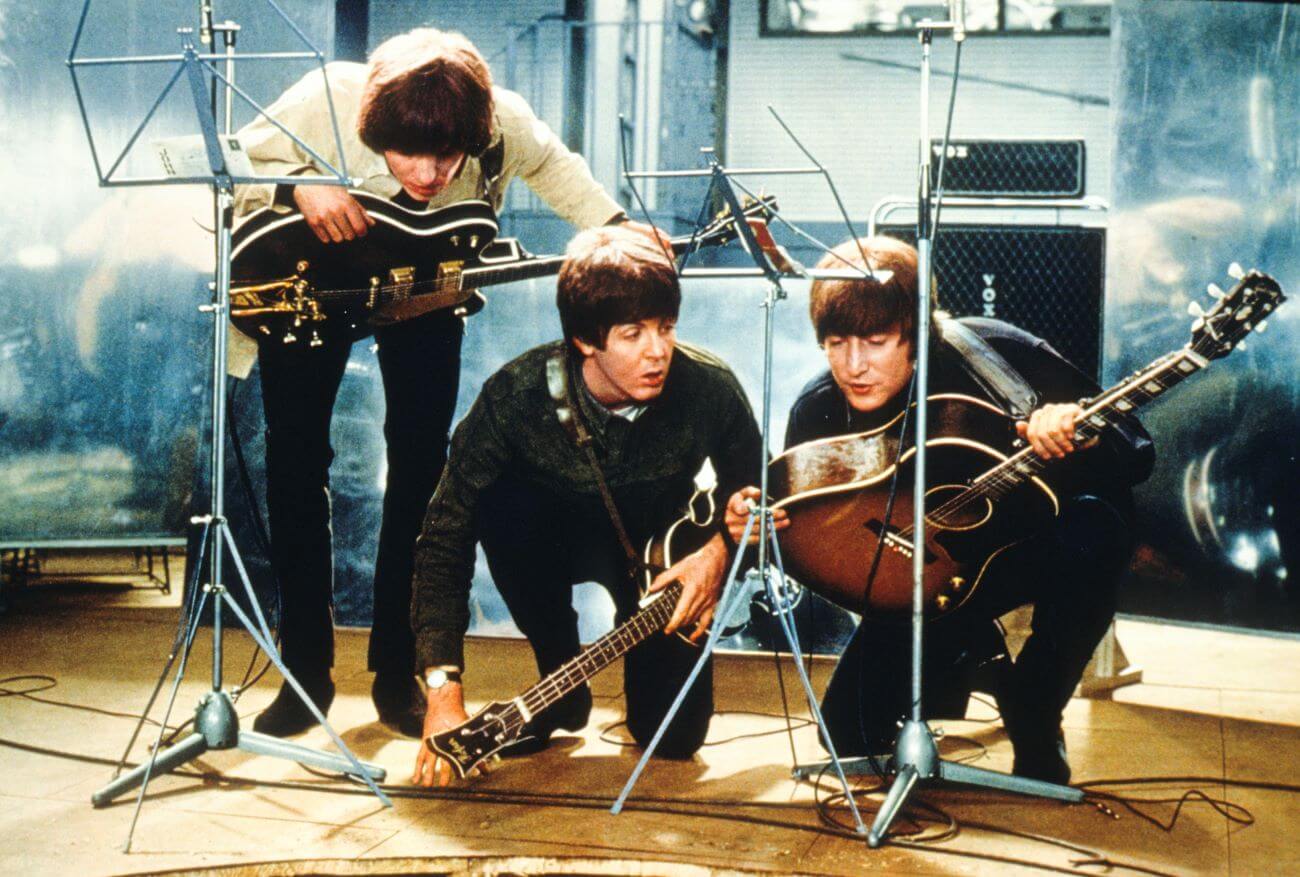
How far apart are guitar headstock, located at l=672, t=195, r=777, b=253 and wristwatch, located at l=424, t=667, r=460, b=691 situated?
1.03 metres

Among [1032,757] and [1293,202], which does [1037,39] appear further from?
[1032,757]

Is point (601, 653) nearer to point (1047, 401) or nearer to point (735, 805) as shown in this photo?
point (735, 805)

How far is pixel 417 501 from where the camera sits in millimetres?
3428

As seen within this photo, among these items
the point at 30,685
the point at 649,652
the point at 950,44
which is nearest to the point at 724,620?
the point at 649,652

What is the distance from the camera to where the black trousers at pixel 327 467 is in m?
3.32

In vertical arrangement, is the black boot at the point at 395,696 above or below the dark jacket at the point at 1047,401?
below

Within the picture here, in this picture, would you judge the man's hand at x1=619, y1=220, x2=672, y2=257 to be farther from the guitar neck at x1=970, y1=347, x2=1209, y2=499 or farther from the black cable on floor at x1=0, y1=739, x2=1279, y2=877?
the black cable on floor at x1=0, y1=739, x2=1279, y2=877

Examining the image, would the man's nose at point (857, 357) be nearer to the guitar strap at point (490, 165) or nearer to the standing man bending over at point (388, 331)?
the standing man bending over at point (388, 331)

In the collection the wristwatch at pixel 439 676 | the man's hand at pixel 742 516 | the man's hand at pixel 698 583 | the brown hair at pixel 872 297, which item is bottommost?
the wristwatch at pixel 439 676

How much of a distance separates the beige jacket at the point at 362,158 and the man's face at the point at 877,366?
0.72 metres

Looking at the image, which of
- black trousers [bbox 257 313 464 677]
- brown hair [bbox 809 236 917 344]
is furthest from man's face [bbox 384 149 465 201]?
brown hair [bbox 809 236 917 344]

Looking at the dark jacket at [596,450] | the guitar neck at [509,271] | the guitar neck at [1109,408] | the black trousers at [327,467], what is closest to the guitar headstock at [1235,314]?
the guitar neck at [1109,408]

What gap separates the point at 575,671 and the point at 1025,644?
0.97 meters

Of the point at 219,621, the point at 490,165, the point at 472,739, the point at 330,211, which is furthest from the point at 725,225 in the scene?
the point at 219,621
